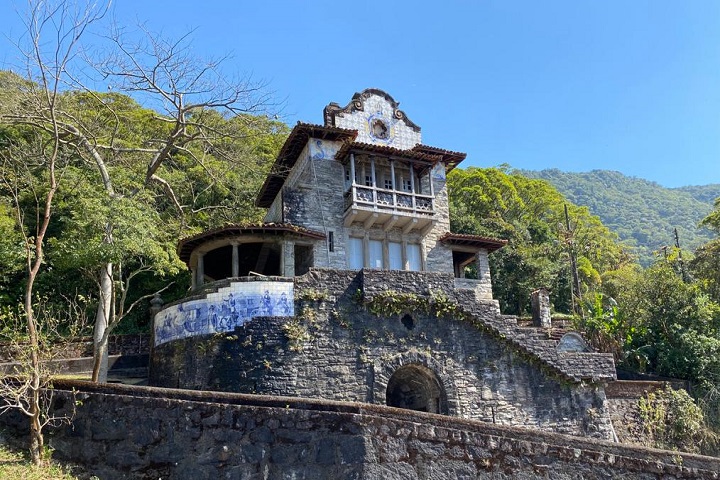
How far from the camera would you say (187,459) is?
335 inches

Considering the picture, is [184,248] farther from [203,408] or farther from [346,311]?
[203,408]

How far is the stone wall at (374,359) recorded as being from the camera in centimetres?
1560

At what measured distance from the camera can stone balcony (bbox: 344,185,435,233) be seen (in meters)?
21.2

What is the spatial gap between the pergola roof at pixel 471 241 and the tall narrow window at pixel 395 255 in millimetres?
1801

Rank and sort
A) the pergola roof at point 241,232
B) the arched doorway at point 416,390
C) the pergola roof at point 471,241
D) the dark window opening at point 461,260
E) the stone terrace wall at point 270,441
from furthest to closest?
the dark window opening at point 461,260 → the pergola roof at point 471,241 → the pergola roof at point 241,232 → the arched doorway at point 416,390 → the stone terrace wall at point 270,441

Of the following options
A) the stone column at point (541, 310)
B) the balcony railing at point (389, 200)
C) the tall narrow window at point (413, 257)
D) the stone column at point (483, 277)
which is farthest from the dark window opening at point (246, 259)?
the stone column at point (541, 310)

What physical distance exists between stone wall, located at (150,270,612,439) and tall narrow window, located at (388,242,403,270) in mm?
4448

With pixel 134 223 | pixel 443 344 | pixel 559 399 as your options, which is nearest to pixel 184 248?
pixel 134 223

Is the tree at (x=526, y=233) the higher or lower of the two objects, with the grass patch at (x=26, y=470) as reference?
higher

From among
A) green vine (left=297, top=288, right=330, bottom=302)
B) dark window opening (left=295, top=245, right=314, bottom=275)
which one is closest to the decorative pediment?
dark window opening (left=295, top=245, right=314, bottom=275)

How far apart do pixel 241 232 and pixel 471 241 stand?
909 cm

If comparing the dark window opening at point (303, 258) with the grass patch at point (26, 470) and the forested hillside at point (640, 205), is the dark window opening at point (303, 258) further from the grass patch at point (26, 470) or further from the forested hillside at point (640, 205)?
the forested hillside at point (640, 205)

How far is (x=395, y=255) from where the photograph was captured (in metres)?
22.5

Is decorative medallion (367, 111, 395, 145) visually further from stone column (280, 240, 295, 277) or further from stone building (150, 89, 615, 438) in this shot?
stone column (280, 240, 295, 277)
